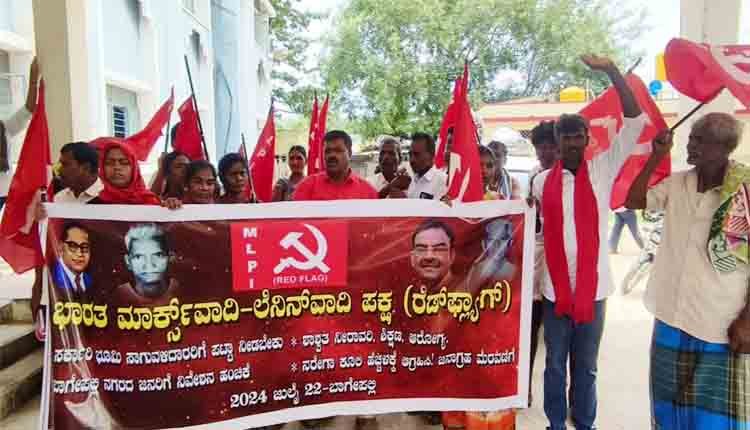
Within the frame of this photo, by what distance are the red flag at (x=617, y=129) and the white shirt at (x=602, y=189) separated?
60mm

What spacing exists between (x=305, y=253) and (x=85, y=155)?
1.33 meters

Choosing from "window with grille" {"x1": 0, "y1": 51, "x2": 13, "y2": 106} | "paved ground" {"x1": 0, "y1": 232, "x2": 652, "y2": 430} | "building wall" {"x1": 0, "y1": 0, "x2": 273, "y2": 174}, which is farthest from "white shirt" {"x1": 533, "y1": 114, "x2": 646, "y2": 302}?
"window with grille" {"x1": 0, "y1": 51, "x2": 13, "y2": 106}

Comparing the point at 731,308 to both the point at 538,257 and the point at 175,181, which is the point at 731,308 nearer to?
the point at 538,257

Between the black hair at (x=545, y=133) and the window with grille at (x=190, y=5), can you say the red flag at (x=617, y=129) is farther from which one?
the window with grille at (x=190, y=5)

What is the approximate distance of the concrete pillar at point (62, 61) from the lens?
4766 millimetres

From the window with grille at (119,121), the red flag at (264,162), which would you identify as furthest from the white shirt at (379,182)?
the window with grille at (119,121)

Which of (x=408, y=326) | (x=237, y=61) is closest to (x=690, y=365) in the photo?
(x=408, y=326)

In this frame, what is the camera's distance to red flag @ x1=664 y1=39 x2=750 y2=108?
2.52 m

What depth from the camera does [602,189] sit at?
8.89 ft

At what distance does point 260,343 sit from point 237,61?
16.1m

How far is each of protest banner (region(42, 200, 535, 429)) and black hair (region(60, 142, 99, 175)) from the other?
1.98 feet

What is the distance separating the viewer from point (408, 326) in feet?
8.78

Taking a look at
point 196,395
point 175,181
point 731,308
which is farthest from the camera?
point 175,181

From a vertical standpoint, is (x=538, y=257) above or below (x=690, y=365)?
above
